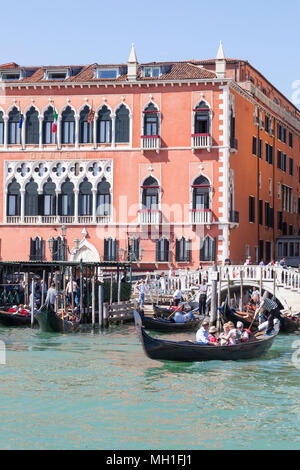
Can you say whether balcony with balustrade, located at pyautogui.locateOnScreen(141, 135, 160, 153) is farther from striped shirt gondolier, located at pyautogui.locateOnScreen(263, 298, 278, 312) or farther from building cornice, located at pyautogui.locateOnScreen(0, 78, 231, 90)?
striped shirt gondolier, located at pyautogui.locateOnScreen(263, 298, 278, 312)

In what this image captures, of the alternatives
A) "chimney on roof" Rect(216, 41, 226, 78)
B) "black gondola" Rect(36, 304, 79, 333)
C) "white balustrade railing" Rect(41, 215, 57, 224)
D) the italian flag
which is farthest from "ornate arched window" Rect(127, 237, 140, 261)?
"black gondola" Rect(36, 304, 79, 333)

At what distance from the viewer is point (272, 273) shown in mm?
26125

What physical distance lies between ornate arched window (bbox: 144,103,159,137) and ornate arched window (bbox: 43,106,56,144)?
3616 mm

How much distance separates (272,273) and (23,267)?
29.5 ft

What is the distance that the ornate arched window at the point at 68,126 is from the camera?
32.6m

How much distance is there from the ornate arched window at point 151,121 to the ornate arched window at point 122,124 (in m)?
0.72

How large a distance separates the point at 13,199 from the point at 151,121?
6117 mm

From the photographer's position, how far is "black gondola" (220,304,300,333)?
22.5m

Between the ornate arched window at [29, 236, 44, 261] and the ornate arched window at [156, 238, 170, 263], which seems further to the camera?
the ornate arched window at [29, 236, 44, 261]

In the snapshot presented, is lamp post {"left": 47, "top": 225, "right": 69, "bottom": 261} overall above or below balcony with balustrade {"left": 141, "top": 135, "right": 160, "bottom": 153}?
below

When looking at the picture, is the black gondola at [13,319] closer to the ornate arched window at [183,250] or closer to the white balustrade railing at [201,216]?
the ornate arched window at [183,250]

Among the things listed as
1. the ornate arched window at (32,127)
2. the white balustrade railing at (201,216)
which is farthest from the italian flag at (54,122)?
the white balustrade railing at (201,216)

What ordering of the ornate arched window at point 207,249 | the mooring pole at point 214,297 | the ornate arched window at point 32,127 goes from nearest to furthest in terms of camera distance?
the mooring pole at point 214,297
the ornate arched window at point 207,249
the ornate arched window at point 32,127

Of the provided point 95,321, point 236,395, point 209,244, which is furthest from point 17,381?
point 209,244
